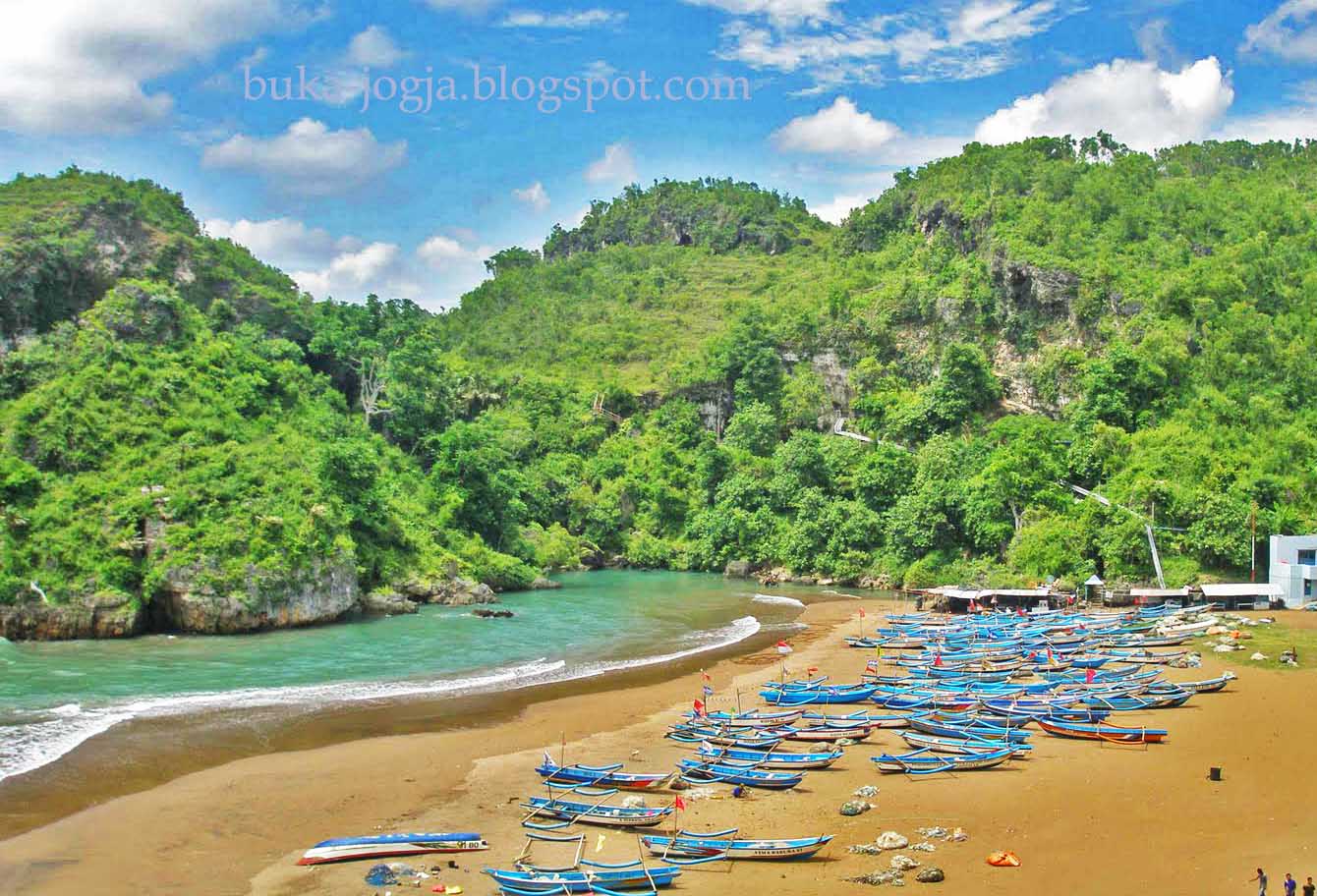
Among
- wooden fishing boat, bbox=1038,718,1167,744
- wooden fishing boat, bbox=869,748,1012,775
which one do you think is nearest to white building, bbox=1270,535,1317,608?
wooden fishing boat, bbox=1038,718,1167,744

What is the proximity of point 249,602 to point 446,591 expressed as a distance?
12.5m

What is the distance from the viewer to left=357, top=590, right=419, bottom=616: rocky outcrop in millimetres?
44644

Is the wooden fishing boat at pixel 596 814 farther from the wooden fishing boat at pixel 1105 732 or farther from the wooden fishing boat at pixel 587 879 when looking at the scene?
the wooden fishing boat at pixel 1105 732

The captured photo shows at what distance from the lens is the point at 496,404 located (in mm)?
82062

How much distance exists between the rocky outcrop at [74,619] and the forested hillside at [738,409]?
0.41 m

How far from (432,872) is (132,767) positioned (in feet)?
30.9

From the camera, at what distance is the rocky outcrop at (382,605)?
44.6 metres

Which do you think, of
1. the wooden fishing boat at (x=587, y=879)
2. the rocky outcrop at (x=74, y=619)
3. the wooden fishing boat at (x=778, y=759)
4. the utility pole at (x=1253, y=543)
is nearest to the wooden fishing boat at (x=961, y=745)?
the wooden fishing boat at (x=778, y=759)

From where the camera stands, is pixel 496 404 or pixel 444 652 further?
pixel 496 404

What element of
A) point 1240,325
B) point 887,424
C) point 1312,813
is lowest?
point 1312,813

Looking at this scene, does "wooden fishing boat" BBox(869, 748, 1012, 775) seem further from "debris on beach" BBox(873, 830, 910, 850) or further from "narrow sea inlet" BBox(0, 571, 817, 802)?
"narrow sea inlet" BBox(0, 571, 817, 802)

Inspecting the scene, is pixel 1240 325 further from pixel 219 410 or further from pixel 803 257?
pixel 803 257

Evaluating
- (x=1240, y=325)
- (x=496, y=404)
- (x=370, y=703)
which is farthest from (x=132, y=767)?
(x=496, y=404)

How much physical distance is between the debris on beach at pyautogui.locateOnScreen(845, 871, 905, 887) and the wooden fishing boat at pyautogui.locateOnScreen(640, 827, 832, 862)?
0.91 m
